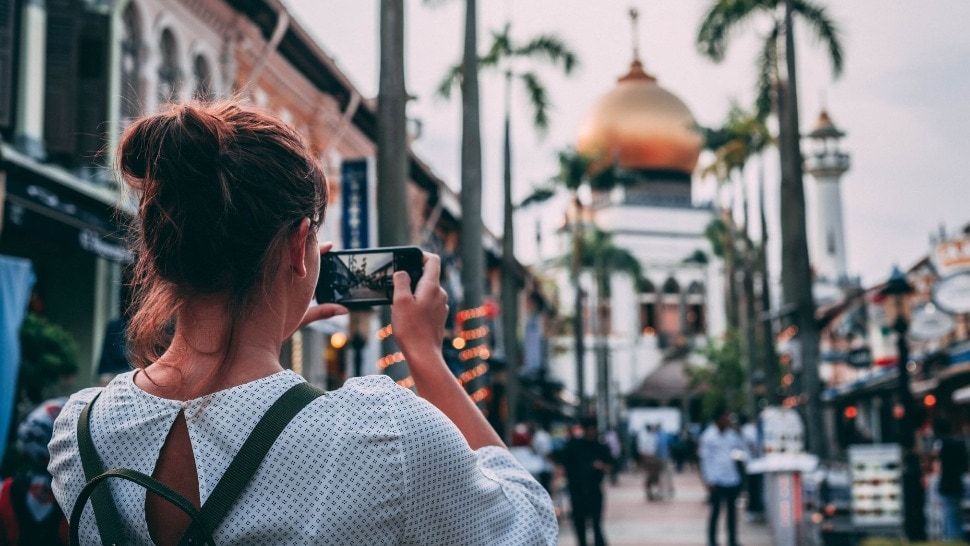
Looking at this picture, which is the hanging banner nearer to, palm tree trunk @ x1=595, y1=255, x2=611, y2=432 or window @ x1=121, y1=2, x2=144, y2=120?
window @ x1=121, y1=2, x2=144, y2=120

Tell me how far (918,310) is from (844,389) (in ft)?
45.0

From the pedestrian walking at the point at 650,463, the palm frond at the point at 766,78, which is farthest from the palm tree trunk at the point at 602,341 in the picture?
the palm frond at the point at 766,78

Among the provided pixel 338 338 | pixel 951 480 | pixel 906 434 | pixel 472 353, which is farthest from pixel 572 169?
pixel 951 480

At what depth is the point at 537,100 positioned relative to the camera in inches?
1056

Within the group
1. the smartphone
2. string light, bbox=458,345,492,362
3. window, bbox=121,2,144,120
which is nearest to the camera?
the smartphone

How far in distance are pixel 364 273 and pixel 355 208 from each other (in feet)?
49.9

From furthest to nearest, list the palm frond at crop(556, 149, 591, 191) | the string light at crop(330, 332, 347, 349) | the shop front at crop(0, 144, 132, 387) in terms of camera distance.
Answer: the palm frond at crop(556, 149, 591, 191), the string light at crop(330, 332, 347, 349), the shop front at crop(0, 144, 132, 387)

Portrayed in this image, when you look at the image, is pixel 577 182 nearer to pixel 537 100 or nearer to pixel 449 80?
pixel 537 100

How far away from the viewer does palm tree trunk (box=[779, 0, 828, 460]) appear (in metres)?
20.1

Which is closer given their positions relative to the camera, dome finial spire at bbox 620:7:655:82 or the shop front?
the shop front

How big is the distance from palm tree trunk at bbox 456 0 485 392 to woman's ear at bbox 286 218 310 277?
15.6 m

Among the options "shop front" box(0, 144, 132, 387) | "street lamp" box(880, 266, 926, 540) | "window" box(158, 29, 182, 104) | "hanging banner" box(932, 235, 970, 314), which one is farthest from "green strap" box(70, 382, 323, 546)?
"hanging banner" box(932, 235, 970, 314)

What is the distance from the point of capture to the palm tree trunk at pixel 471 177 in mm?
17812

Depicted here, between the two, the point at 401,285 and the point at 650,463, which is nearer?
the point at 401,285
